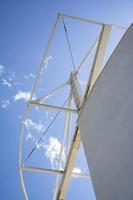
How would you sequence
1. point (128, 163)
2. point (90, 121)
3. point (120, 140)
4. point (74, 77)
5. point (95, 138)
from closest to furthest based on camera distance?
point (128, 163)
point (120, 140)
point (95, 138)
point (90, 121)
point (74, 77)

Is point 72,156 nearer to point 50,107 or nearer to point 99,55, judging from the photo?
point 50,107

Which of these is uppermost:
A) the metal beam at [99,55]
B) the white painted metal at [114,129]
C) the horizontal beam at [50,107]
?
the metal beam at [99,55]

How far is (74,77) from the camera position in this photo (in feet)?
41.2

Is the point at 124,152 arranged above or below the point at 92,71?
below

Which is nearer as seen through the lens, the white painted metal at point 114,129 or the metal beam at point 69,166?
the white painted metal at point 114,129

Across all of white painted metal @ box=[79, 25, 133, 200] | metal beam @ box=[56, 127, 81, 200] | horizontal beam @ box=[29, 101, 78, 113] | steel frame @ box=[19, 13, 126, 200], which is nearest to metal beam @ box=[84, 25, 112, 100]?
steel frame @ box=[19, 13, 126, 200]

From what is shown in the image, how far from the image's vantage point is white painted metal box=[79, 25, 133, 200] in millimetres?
4414

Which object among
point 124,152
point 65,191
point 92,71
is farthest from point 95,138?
point 65,191

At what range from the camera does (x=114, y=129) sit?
4.99 metres

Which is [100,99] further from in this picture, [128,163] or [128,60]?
[128,163]

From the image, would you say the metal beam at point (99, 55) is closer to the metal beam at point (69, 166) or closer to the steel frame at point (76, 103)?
the steel frame at point (76, 103)

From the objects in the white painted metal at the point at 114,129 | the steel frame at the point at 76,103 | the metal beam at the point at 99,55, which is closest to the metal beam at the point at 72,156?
the steel frame at the point at 76,103

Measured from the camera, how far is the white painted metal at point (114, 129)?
4414mm

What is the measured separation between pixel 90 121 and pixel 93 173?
127 centimetres
